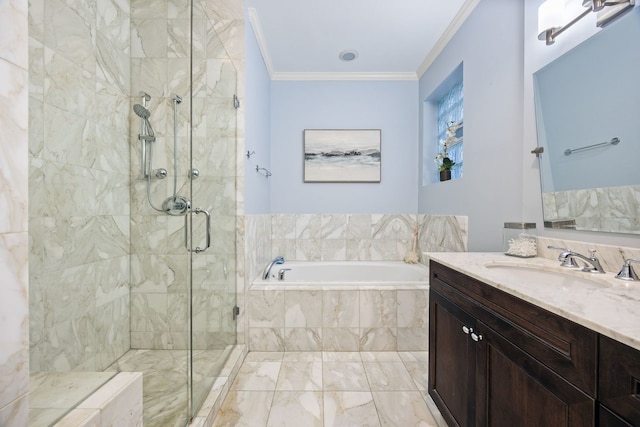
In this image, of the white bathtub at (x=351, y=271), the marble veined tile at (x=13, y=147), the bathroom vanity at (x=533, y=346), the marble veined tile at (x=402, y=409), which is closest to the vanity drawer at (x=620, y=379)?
the bathroom vanity at (x=533, y=346)

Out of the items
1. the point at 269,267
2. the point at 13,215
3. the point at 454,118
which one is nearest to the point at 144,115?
the point at 13,215

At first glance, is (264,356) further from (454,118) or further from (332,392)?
(454,118)

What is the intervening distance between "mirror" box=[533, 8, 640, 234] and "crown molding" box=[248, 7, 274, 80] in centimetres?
204

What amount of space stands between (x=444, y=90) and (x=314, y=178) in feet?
5.25

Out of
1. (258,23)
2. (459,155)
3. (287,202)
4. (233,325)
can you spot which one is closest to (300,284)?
(233,325)

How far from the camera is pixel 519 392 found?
2.75ft

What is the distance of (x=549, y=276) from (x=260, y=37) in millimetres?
2700

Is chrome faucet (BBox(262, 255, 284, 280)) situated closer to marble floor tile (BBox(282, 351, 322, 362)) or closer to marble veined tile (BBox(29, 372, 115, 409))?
marble floor tile (BBox(282, 351, 322, 362))

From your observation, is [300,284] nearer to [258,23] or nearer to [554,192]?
[554,192]

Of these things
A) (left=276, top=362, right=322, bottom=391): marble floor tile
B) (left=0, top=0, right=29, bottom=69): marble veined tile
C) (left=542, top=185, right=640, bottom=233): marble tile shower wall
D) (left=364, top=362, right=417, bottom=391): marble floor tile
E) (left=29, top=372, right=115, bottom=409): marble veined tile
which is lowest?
(left=364, top=362, right=417, bottom=391): marble floor tile

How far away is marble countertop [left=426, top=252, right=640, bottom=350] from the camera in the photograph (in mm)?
595

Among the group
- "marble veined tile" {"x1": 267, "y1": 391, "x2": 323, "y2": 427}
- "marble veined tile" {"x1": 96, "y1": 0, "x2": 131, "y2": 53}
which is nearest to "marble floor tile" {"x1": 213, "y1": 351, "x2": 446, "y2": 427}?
"marble veined tile" {"x1": 267, "y1": 391, "x2": 323, "y2": 427}

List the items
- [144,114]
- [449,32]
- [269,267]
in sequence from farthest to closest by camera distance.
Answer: [269,267]
[449,32]
[144,114]

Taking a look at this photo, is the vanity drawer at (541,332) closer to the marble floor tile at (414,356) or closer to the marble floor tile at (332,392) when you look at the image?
the marble floor tile at (332,392)
